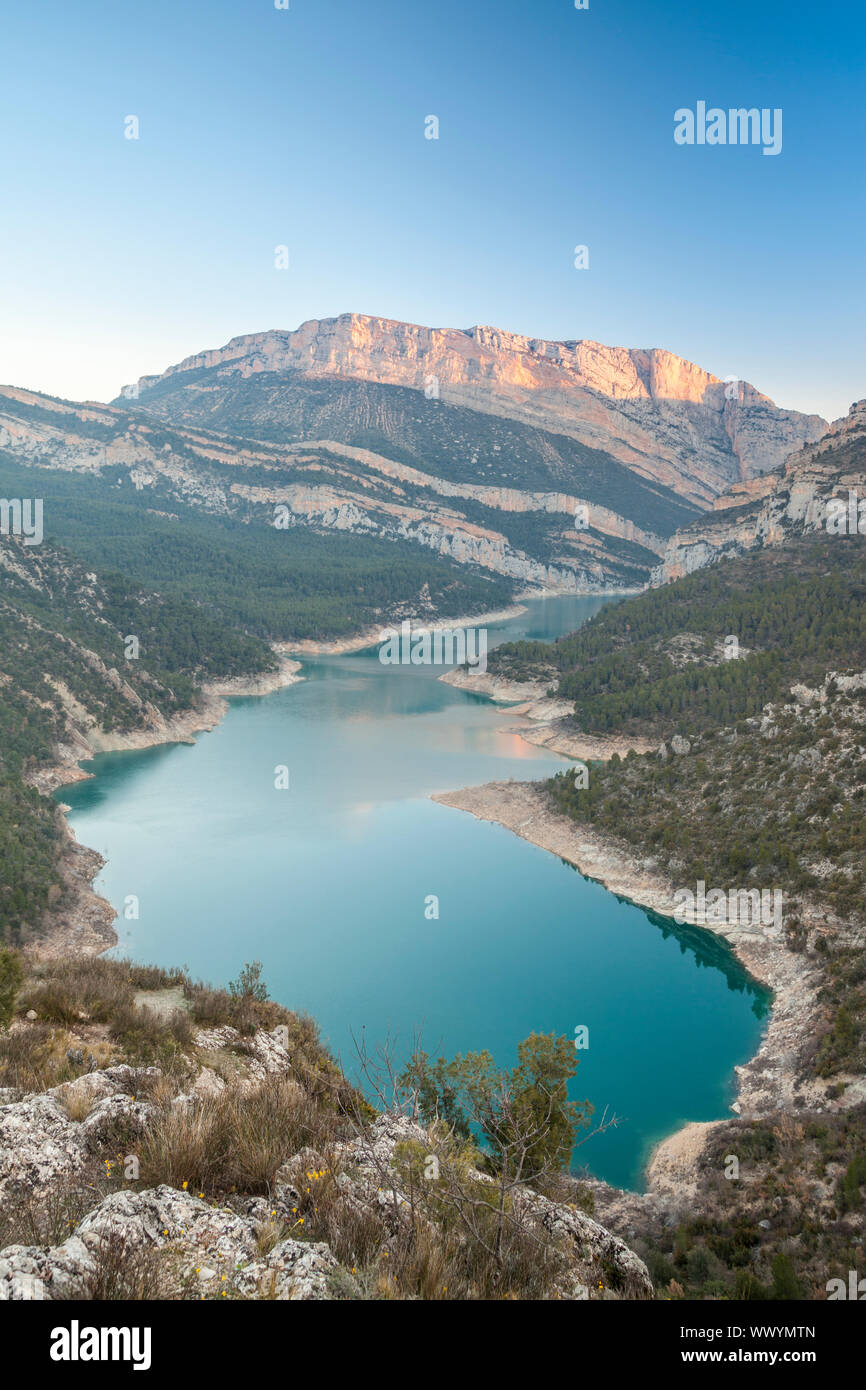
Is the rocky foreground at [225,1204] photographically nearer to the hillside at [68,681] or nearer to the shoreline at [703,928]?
the shoreline at [703,928]

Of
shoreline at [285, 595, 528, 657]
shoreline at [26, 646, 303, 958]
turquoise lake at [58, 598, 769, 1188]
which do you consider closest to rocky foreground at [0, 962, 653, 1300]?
turquoise lake at [58, 598, 769, 1188]

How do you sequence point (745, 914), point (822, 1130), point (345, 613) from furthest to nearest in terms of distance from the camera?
point (345, 613)
point (745, 914)
point (822, 1130)

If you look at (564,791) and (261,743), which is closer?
(564,791)

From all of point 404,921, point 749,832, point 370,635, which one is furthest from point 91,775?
point 370,635

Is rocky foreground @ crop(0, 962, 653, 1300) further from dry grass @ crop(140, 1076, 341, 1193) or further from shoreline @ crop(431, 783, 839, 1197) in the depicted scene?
shoreline @ crop(431, 783, 839, 1197)

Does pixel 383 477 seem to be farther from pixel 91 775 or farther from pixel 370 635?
pixel 91 775
